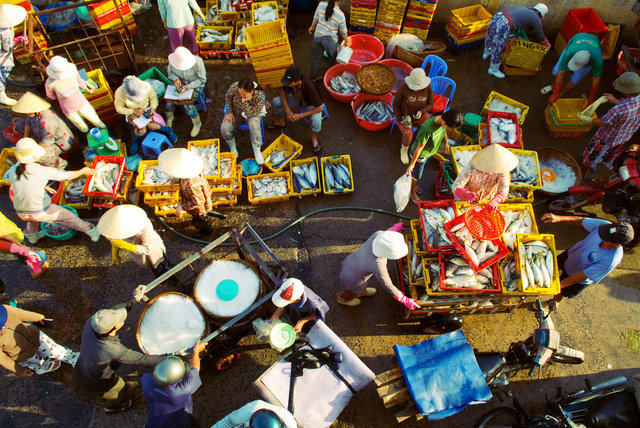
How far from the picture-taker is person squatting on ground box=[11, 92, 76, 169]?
5.72 m

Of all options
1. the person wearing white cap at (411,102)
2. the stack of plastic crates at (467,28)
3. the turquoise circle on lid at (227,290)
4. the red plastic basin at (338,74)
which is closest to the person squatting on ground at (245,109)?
the red plastic basin at (338,74)

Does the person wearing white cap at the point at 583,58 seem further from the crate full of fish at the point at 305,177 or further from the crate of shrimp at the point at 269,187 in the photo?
the crate of shrimp at the point at 269,187

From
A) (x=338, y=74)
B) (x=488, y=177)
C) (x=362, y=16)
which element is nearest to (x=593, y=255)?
(x=488, y=177)

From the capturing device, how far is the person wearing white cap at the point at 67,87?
607cm

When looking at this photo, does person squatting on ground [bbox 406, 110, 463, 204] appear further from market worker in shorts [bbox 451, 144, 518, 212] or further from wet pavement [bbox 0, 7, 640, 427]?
wet pavement [bbox 0, 7, 640, 427]

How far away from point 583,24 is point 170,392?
1007cm

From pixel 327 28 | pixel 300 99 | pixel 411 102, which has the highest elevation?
pixel 327 28

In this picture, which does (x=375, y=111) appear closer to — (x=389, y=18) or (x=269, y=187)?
(x=389, y=18)

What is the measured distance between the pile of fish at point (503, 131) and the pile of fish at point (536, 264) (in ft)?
7.05

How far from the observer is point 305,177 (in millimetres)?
6609

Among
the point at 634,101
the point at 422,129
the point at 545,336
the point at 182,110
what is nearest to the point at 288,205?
the point at 422,129

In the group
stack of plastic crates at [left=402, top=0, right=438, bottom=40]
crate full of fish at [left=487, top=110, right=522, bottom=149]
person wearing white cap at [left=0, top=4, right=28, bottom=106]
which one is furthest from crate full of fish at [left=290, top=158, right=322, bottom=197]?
person wearing white cap at [left=0, top=4, right=28, bottom=106]

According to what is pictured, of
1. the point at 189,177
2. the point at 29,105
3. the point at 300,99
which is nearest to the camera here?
the point at 189,177

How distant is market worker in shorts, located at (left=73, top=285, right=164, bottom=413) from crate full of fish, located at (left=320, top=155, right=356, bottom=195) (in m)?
3.43
